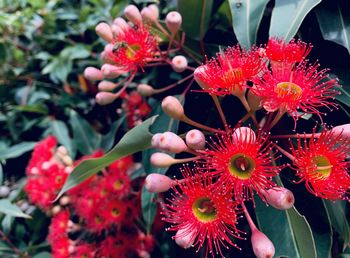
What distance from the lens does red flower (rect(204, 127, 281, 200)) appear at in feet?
2.69

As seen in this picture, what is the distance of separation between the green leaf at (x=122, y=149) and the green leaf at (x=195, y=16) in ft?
1.26

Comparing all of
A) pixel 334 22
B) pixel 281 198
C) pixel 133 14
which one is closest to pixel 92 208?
pixel 133 14

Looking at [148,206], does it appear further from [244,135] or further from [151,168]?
[244,135]

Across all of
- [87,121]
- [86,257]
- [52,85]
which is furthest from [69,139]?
[86,257]

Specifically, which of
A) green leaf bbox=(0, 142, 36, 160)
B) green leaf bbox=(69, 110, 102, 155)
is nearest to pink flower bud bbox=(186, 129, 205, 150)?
green leaf bbox=(69, 110, 102, 155)

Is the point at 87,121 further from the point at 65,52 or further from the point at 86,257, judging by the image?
the point at 86,257

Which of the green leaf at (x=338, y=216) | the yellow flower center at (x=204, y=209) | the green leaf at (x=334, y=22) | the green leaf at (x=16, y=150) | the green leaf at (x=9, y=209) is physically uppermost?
the green leaf at (x=334, y=22)

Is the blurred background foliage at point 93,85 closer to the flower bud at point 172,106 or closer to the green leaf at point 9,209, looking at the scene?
the green leaf at point 9,209

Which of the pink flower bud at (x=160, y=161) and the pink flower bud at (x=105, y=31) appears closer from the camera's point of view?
the pink flower bud at (x=160, y=161)

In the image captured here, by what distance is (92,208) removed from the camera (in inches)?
51.5

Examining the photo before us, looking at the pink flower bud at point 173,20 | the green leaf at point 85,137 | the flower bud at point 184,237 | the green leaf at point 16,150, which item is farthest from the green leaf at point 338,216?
the green leaf at point 16,150

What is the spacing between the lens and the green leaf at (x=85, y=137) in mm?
1529

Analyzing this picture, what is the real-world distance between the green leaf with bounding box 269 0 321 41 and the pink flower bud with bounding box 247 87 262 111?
0.58 feet

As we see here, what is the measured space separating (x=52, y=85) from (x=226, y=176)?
1.18m
